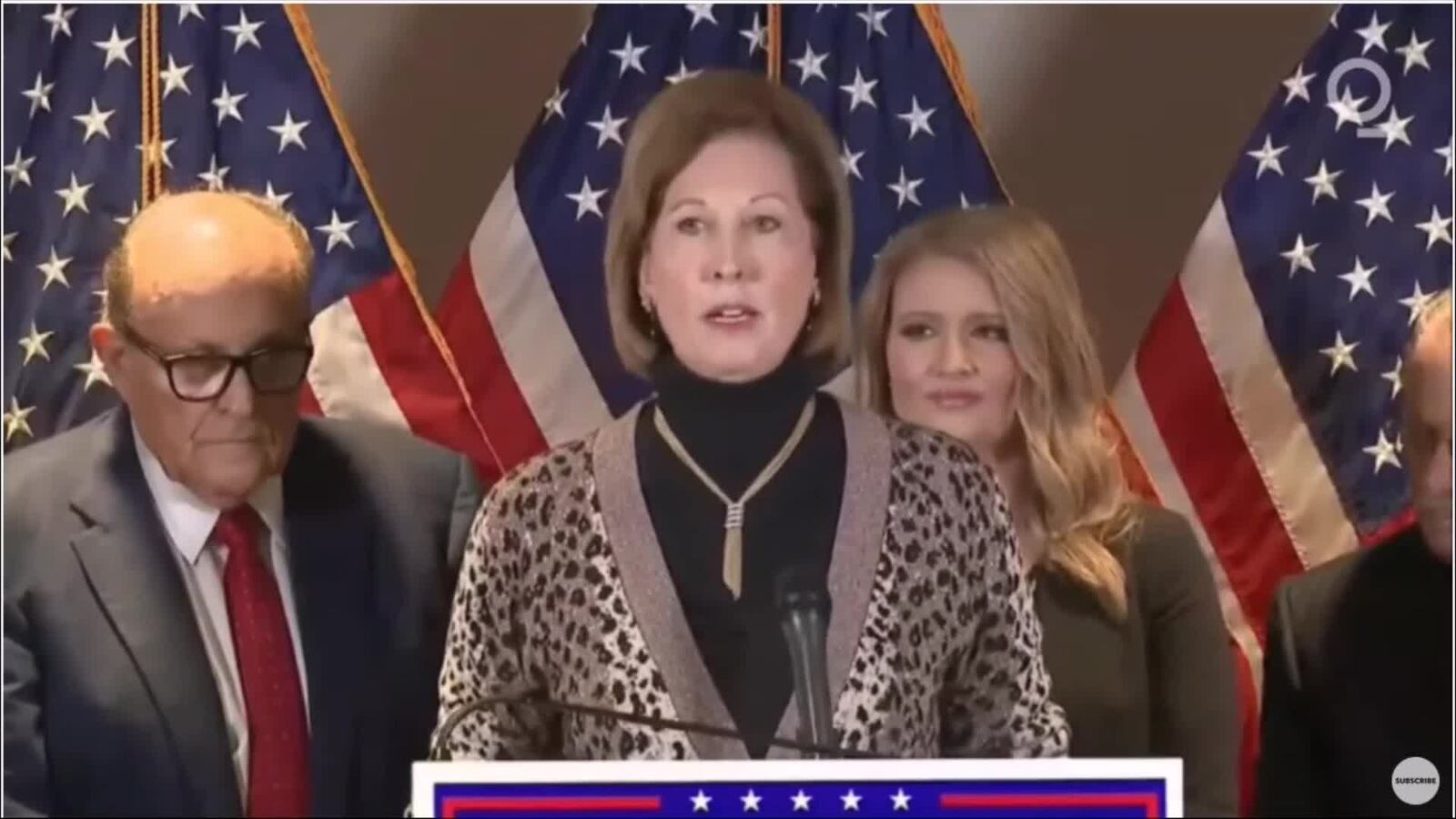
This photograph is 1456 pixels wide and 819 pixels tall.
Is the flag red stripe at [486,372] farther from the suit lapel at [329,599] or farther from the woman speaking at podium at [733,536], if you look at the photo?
the suit lapel at [329,599]

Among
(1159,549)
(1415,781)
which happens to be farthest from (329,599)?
(1415,781)

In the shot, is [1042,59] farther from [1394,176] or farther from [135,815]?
[135,815]

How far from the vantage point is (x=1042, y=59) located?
2014 mm

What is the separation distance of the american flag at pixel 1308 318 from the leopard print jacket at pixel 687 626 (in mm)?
202

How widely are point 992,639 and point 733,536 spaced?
0.26 metres

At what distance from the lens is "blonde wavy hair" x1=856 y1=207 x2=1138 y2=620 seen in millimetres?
1948

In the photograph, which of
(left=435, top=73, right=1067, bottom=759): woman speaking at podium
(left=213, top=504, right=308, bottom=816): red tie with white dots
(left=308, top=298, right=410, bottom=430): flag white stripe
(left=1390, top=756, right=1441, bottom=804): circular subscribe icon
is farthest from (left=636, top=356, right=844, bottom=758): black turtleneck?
(left=1390, top=756, right=1441, bottom=804): circular subscribe icon

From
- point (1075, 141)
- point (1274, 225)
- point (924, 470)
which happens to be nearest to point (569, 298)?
point (924, 470)

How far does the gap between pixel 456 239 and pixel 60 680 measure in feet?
1.80

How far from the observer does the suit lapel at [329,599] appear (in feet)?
6.36

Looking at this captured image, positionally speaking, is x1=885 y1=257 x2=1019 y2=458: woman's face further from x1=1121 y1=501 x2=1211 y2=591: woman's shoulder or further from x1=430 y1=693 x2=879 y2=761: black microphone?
x1=430 y1=693 x2=879 y2=761: black microphone

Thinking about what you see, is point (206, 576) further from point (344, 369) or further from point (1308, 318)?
point (1308, 318)

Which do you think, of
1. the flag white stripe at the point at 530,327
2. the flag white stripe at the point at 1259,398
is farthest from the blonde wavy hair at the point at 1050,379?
the flag white stripe at the point at 530,327

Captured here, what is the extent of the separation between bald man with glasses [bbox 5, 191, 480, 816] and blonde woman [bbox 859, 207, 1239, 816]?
17.9 inches
